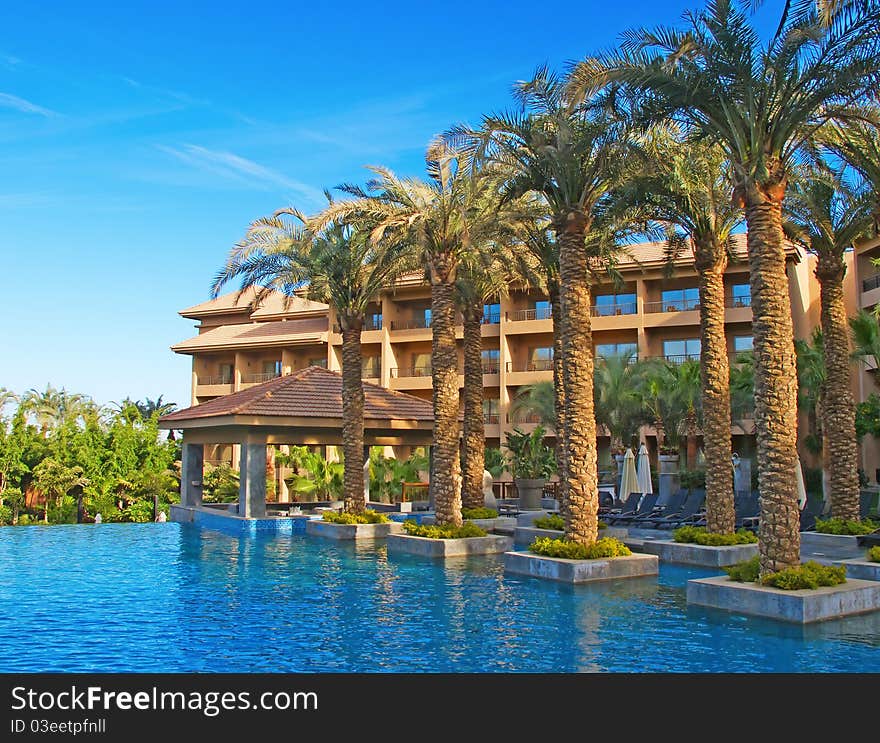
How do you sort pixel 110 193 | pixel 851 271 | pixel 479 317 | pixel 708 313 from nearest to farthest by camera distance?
1. pixel 708 313
2. pixel 110 193
3. pixel 479 317
4. pixel 851 271

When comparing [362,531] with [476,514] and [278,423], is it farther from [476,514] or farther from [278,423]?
[278,423]

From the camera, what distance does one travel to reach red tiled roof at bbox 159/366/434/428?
26031 mm

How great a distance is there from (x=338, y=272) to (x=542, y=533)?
9.25 meters

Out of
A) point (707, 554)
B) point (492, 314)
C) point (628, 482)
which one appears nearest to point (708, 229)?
point (707, 554)

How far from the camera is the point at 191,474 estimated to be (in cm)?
3091

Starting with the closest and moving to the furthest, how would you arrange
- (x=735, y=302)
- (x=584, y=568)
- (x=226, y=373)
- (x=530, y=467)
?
1. (x=584, y=568)
2. (x=530, y=467)
3. (x=735, y=302)
4. (x=226, y=373)

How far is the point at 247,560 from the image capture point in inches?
715

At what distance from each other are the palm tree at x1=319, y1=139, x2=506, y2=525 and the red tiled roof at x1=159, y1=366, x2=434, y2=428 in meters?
8.00

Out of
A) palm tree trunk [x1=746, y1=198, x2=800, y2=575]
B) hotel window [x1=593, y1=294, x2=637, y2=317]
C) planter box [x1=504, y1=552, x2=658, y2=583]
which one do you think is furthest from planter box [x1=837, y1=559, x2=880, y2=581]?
hotel window [x1=593, y1=294, x2=637, y2=317]

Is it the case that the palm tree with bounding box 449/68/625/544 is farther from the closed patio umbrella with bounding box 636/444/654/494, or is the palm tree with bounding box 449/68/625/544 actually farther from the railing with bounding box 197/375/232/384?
the railing with bounding box 197/375/232/384

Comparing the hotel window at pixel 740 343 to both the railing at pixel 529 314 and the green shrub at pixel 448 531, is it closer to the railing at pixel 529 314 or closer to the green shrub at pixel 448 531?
the railing at pixel 529 314
